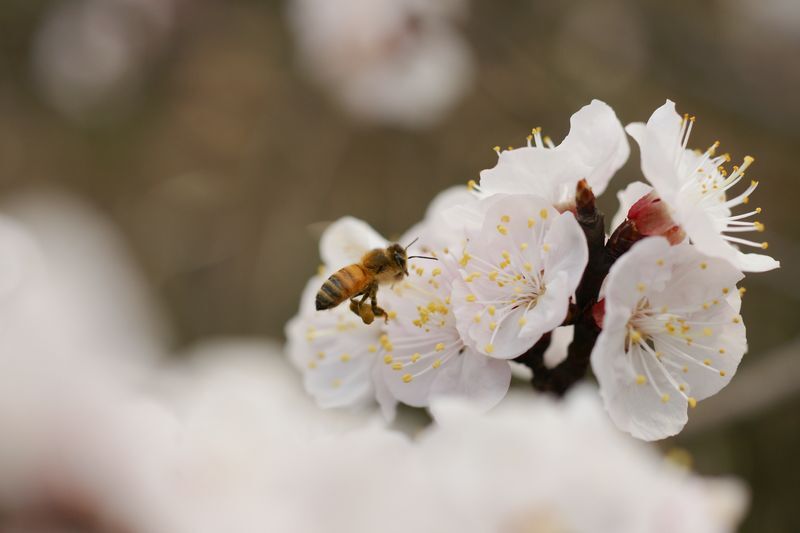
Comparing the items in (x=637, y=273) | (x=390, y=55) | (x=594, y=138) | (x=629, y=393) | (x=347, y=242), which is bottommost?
(x=629, y=393)

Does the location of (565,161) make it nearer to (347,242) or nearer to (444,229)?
(444,229)

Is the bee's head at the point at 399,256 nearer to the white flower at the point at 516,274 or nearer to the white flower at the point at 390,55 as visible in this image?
the white flower at the point at 516,274

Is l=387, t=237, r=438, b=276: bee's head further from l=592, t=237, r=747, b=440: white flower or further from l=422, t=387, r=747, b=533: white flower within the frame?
l=422, t=387, r=747, b=533: white flower

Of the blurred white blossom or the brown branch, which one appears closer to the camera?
the brown branch

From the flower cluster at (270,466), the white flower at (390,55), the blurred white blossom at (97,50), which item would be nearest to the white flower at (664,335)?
the flower cluster at (270,466)

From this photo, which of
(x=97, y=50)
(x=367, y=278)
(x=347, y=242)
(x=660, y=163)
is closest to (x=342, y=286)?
(x=367, y=278)

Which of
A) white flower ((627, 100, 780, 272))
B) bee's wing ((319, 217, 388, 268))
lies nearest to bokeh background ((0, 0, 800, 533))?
white flower ((627, 100, 780, 272))
